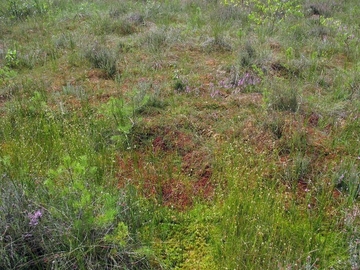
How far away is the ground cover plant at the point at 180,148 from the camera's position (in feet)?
8.49

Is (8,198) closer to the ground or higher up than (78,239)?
higher up

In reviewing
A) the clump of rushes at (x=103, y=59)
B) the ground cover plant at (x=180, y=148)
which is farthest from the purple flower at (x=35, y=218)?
the clump of rushes at (x=103, y=59)

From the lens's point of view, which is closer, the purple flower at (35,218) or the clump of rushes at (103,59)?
the purple flower at (35,218)

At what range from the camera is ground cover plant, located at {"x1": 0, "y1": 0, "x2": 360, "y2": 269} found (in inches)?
102

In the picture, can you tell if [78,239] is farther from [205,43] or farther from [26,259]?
[205,43]

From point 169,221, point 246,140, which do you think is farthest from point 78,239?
point 246,140

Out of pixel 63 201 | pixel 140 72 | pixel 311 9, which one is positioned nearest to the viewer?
pixel 63 201

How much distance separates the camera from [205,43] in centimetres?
618

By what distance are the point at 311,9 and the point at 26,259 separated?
7.63 m

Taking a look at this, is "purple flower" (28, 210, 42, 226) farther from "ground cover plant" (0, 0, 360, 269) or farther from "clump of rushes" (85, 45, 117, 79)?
"clump of rushes" (85, 45, 117, 79)

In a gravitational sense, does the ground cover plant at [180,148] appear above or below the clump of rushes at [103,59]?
below

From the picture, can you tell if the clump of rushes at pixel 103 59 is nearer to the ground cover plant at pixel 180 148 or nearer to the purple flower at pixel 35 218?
the ground cover plant at pixel 180 148

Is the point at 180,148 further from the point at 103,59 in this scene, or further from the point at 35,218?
the point at 103,59

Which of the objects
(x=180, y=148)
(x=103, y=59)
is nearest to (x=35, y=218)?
(x=180, y=148)
